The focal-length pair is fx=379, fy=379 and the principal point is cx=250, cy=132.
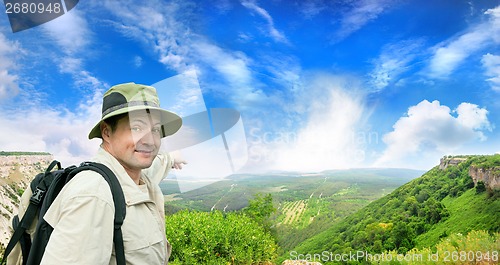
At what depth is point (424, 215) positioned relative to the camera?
7625 mm

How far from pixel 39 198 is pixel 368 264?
656 cm

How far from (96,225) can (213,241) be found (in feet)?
11.9

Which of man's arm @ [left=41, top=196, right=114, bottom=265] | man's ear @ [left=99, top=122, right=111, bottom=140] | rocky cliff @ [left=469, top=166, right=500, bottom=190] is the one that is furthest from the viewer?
rocky cliff @ [left=469, top=166, right=500, bottom=190]

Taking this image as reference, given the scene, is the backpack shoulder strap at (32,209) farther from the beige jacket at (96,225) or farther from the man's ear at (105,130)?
the man's ear at (105,130)

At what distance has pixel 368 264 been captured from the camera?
283 inches

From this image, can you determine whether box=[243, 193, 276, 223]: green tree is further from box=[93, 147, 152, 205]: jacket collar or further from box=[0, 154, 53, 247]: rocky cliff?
box=[93, 147, 152, 205]: jacket collar

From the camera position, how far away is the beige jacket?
1661mm

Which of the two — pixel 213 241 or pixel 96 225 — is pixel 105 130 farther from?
pixel 213 241

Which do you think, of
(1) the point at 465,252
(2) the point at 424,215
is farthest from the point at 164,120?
(2) the point at 424,215

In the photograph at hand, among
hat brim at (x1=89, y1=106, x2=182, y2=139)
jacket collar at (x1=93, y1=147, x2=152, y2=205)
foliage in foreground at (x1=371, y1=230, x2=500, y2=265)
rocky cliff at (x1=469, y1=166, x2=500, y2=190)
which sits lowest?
foliage in foreground at (x1=371, y1=230, x2=500, y2=265)

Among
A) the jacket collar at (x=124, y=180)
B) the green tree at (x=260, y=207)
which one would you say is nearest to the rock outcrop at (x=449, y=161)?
the green tree at (x=260, y=207)

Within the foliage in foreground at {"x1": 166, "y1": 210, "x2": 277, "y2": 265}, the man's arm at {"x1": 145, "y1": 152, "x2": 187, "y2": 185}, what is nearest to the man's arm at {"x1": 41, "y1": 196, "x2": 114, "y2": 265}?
the man's arm at {"x1": 145, "y1": 152, "x2": 187, "y2": 185}

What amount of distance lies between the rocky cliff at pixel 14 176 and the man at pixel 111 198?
5908mm

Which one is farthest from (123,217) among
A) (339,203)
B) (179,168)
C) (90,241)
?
(339,203)
